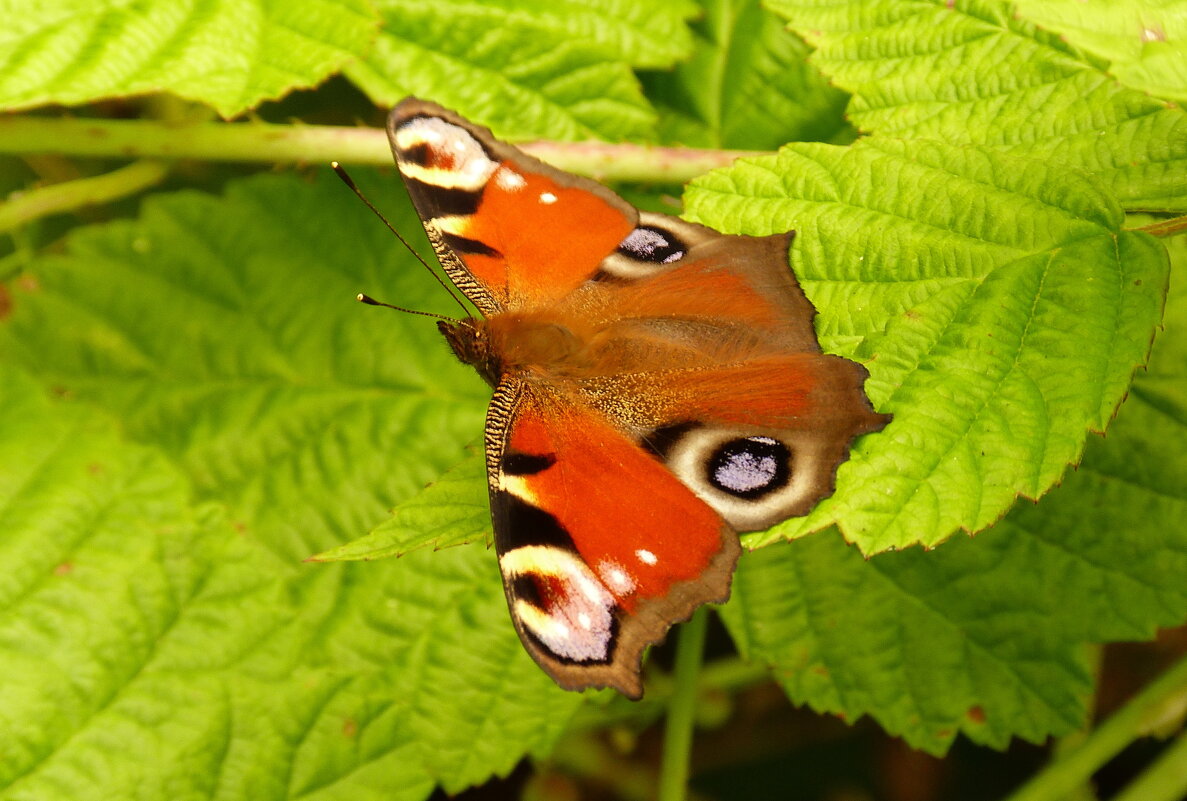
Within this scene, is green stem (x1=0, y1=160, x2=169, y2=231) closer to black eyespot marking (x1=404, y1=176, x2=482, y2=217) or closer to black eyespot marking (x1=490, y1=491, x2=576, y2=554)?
black eyespot marking (x1=404, y1=176, x2=482, y2=217)

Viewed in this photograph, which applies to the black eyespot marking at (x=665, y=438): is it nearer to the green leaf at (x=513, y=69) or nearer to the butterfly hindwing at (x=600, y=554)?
the butterfly hindwing at (x=600, y=554)

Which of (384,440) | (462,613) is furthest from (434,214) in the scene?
(462,613)

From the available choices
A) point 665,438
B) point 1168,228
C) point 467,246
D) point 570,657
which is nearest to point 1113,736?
point 1168,228

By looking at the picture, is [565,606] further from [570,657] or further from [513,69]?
[513,69]

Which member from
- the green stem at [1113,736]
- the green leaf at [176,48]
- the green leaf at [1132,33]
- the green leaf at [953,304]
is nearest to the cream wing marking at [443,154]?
the green leaf at [176,48]

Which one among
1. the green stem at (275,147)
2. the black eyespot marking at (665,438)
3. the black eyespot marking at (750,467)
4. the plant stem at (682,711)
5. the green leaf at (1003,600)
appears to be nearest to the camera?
the black eyespot marking at (750,467)

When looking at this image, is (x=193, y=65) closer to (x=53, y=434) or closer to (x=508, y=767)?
(x=53, y=434)
